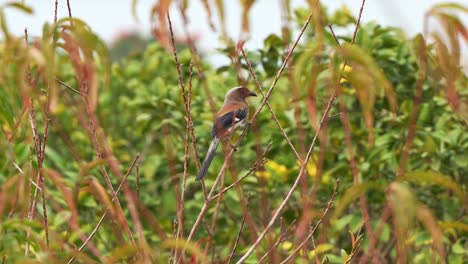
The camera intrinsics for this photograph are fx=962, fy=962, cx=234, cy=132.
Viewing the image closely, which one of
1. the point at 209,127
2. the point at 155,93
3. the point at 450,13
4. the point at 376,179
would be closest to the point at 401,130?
→ the point at 376,179

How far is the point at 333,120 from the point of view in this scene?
7867mm

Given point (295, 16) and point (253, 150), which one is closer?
point (253, 150)

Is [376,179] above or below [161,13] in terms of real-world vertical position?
below

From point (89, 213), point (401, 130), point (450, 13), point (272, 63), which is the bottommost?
point (89, 213)

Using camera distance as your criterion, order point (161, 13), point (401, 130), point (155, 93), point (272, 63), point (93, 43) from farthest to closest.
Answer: point (155, 93)
point (272, 63)
point (401, 130)
point (93, 43)
point (161, 13)

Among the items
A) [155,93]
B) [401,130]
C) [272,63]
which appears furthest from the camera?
[155,93]

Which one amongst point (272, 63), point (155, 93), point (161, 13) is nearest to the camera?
point (161, 13)

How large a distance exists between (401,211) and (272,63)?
5.76 metres

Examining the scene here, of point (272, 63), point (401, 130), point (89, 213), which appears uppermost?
point (272, 63)

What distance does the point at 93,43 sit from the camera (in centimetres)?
282

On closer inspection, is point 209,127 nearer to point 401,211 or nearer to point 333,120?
point 333,120

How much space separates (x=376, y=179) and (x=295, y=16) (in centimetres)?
220

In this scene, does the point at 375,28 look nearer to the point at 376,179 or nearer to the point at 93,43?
the point at 376,179

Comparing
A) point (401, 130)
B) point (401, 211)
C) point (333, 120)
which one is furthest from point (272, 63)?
point (401, 211)
